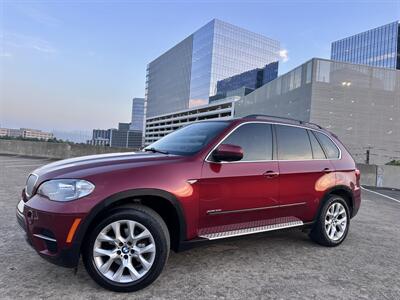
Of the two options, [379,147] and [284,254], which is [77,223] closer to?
[284,254]

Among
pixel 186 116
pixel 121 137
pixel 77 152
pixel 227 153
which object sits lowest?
pixel 77 152

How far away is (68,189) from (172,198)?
37.0 inches

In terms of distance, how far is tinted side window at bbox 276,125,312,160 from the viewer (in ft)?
14.1

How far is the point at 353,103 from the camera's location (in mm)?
39375

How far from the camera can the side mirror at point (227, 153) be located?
3.44 metres

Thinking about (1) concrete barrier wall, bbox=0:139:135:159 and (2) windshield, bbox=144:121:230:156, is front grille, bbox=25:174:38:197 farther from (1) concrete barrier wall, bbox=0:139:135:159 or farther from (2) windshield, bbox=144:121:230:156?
(1) concrete barrier wall, bbox=0:139:135:159

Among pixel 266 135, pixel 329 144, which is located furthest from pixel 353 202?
pixel 266 135

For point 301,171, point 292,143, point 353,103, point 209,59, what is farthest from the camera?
point 209,59

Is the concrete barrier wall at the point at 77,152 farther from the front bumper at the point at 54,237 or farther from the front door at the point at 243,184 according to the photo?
the front bumper at the point at 54,237

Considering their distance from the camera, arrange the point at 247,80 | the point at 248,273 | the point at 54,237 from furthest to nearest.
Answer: the point at 247,80
the point at 248,273
the point at 54,237

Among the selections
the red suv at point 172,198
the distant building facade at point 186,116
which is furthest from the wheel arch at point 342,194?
the distant building facade at point 186,116

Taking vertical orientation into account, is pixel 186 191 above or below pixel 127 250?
above

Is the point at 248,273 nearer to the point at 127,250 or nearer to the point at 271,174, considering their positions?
the point at 271,174

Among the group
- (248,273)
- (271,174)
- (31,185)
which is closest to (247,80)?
(271,174)
